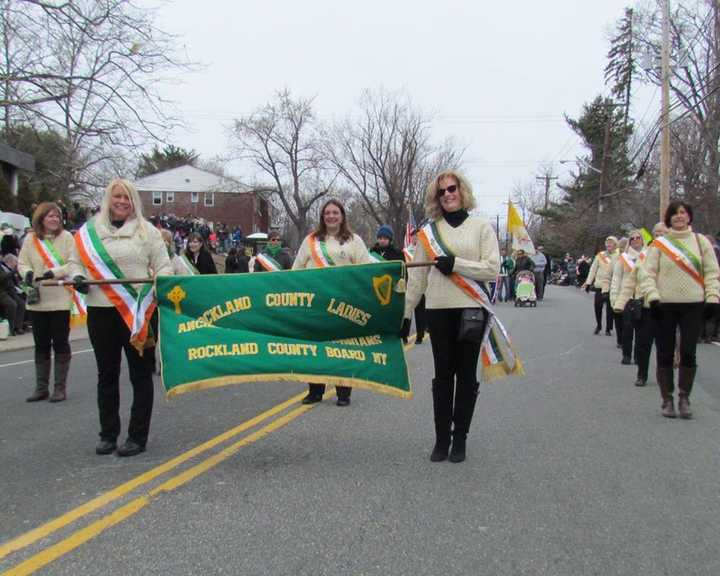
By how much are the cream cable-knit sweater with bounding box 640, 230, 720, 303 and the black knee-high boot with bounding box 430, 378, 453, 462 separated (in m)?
2.68

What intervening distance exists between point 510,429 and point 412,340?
7257mm

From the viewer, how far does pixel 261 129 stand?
61.6 m

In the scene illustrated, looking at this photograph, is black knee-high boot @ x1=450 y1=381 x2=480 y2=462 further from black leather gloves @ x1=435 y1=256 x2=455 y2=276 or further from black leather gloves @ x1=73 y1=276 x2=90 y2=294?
black leather gloves @ x1=73 y1=276 x2=90 y2=294

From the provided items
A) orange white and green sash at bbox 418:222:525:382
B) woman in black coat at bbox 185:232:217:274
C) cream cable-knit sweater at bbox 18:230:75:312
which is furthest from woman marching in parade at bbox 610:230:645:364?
cream cable-knit sweater at bbox 18:230:75:312

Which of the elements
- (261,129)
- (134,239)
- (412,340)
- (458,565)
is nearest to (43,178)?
(261,129)

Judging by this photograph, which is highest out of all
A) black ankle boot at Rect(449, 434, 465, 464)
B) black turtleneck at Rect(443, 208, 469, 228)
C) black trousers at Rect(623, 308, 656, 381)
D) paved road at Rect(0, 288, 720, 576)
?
black turtleneck at Rect(443, 208, 469, 228)

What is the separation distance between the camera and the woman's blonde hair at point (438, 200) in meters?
5.11

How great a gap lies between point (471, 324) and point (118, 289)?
8.42 feet

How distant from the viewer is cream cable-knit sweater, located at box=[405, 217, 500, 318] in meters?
4.95

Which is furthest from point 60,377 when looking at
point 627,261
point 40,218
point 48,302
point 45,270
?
point 627,261

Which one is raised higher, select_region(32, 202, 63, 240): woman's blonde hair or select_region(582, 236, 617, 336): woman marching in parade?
select_region(32, 202, 63, 240): woman's blonde hair

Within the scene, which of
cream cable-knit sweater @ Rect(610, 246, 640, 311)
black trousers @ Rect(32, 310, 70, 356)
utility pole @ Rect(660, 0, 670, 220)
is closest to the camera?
black trousers @ Rect(32, 310, 70, 356)

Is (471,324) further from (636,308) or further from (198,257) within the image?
(198,257)

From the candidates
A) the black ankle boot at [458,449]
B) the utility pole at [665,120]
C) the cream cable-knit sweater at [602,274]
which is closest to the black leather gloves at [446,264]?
the black ankle boot at [458,449]
